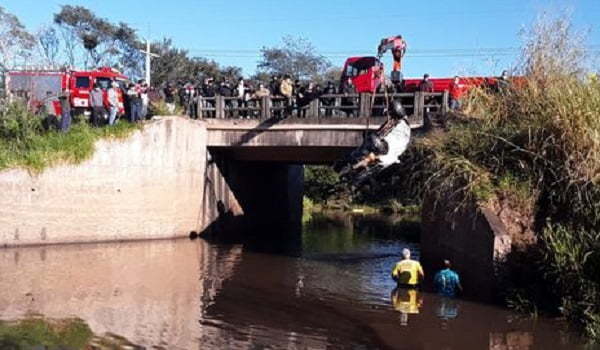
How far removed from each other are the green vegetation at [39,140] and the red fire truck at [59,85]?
9.92ft

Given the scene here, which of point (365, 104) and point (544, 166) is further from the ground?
point (365, 104)

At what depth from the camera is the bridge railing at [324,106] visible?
19703 mm

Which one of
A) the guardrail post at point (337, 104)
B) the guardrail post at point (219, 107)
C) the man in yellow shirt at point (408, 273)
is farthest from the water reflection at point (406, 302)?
the guardrail post at point (219, 107)

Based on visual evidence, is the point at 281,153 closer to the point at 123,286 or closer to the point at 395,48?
the point at 395,48

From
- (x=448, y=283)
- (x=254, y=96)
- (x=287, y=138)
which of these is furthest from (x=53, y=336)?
(x=254, y=96)

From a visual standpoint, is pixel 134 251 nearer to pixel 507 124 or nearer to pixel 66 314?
pixel 66 314

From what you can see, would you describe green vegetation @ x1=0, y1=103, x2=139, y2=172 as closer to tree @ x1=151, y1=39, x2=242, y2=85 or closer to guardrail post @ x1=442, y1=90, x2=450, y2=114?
guardrail post @ x1=442, y1=90, x2=450, y2=114

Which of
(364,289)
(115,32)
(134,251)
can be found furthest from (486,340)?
(115,32)

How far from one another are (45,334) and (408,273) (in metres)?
7.45

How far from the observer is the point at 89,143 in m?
21.0

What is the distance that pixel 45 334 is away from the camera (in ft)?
35.4

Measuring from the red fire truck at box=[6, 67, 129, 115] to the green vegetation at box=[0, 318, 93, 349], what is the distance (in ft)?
45.9

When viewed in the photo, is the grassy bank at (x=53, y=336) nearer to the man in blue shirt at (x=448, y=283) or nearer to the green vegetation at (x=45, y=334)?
the green vegetation at (x=45, y=334)

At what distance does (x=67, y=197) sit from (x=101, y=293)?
22.8 ft
